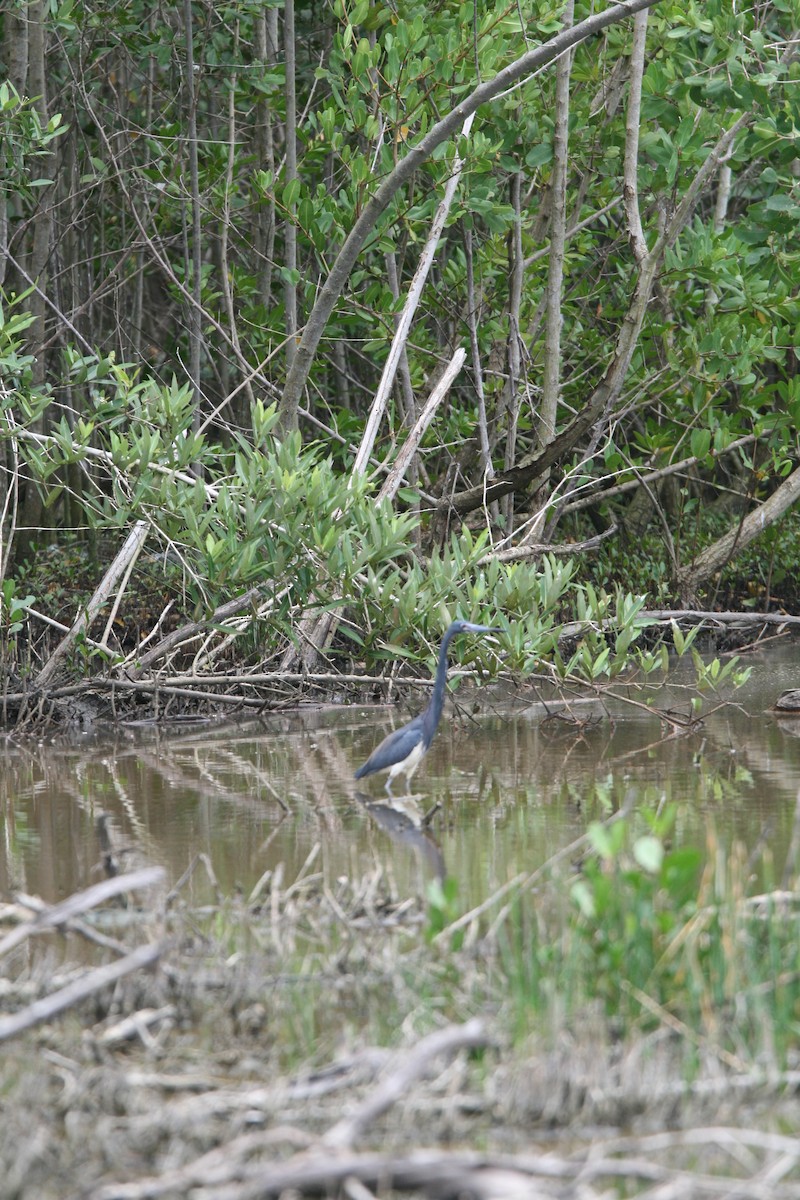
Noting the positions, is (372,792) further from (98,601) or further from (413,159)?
(413,159)

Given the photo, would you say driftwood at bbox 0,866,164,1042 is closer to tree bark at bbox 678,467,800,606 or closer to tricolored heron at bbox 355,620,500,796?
tricolored heron at bbox 355,620,500,796

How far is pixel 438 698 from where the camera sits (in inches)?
255

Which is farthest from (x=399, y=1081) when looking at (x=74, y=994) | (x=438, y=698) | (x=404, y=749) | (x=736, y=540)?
(x=736, y=540)

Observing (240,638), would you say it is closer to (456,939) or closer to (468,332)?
(468,332)

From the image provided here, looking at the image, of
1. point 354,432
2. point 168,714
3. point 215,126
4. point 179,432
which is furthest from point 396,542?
point 215,126

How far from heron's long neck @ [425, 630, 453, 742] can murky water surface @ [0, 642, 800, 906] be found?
298 millimetres

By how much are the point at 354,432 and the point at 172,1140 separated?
28.0 ft

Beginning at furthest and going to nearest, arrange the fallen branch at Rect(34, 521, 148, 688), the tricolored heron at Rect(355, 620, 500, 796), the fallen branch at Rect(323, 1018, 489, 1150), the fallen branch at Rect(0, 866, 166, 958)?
the fallen branch at Rect(34, 521, 148, 688)
the tricolored heron at Rect(355, 620, 500, 796)
the fallen branch at Rect(0, 866, 166, 958)
the fallen branch at Rect(323, 1018, 489, 1150)

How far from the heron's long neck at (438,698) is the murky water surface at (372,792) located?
30 centimetres

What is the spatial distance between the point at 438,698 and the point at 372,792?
21.1 inches

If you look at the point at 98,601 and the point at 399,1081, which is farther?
the point at 98,601

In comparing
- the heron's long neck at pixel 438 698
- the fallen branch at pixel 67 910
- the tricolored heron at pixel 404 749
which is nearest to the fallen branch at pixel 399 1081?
the fallen branch at pixel 67 910

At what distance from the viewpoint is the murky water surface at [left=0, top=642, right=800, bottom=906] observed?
16.4 ft

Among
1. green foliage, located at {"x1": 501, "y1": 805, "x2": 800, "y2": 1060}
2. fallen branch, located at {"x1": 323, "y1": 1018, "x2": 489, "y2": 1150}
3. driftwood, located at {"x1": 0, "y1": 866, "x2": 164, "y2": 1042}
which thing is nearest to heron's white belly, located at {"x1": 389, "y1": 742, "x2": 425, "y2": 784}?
driftwood, located at {"x1": 0, "y1": 866, "x2": 164, "y2": 1042}
